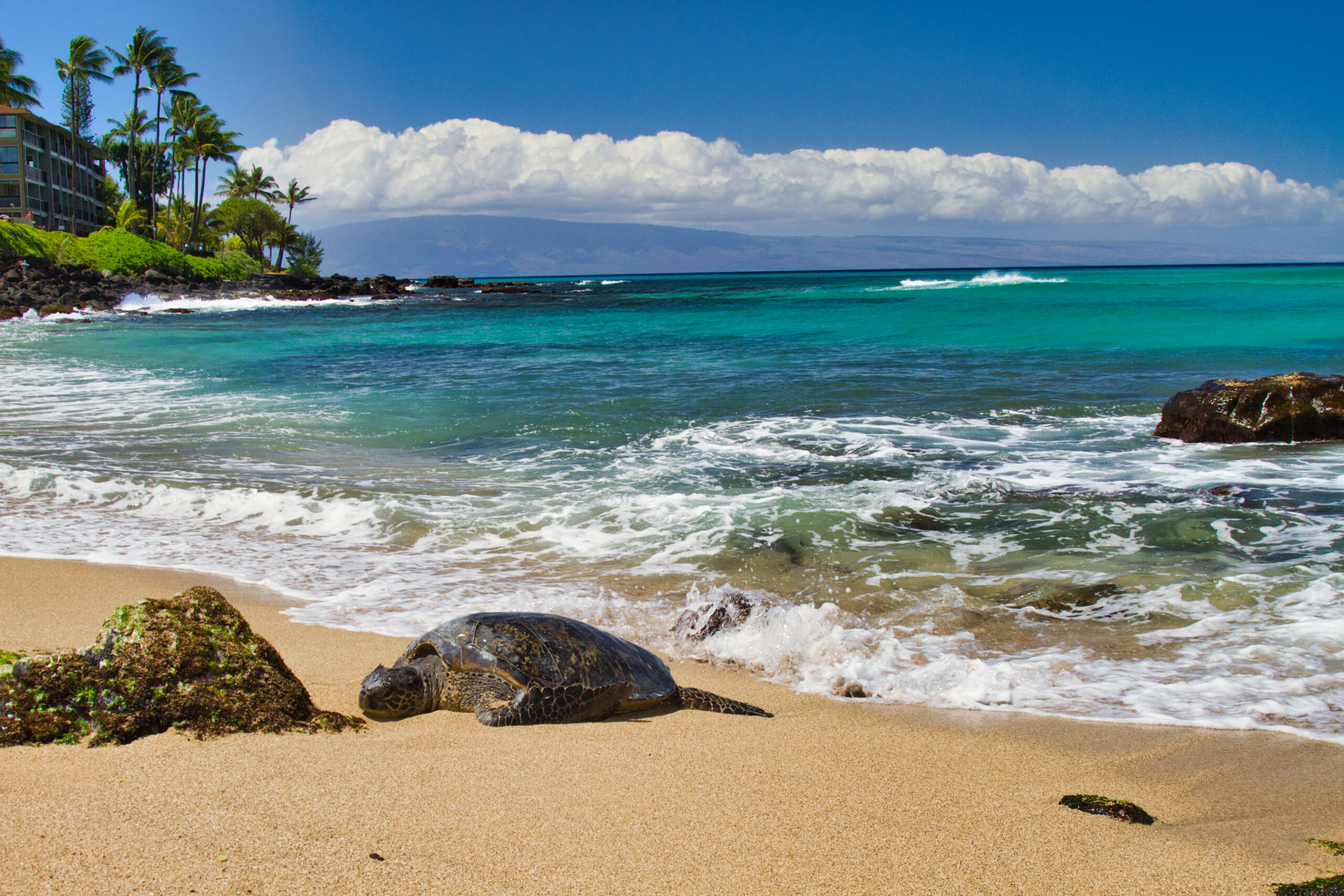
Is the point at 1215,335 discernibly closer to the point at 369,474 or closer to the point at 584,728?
the point at 369,474

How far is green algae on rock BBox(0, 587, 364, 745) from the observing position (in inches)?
101

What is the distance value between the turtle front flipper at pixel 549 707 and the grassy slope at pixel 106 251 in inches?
2184

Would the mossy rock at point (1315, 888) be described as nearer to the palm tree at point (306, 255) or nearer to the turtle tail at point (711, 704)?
the turtle tail at point (711, 704)

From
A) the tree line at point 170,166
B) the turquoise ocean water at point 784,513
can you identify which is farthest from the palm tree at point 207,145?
the turquoise ocean water at point 784,513

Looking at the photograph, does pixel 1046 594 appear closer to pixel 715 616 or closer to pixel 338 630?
pixel 715 616

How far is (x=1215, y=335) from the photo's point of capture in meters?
25.5

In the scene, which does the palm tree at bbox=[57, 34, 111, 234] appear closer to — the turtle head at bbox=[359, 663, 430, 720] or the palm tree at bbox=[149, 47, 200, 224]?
the palm tree at bbox=[149, 47, 200, 224]

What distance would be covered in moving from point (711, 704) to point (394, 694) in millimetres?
1489

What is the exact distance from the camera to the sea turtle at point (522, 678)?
3449 mm

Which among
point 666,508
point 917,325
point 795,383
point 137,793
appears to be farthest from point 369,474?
A: point 917,325

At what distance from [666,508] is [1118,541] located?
13.1ft

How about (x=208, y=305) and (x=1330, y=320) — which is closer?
(x=1330, y=320)

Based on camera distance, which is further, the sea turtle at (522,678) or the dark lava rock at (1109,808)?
the sea turtle at (522,678)

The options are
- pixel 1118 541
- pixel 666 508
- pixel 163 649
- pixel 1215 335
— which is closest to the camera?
pixel 163 649
